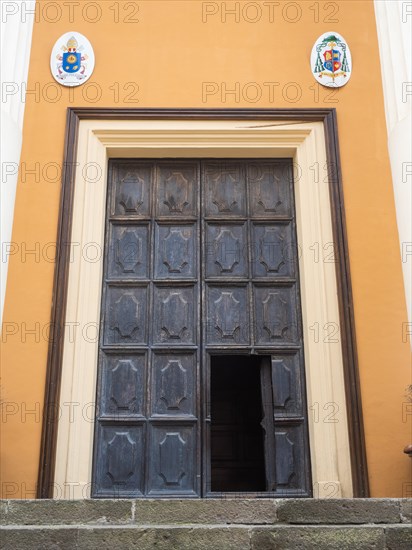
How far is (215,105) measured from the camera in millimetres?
7508

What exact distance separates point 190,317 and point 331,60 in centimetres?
306

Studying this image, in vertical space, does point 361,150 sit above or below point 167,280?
above

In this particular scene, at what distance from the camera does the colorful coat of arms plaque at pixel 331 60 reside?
762cm

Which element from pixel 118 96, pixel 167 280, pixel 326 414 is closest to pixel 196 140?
pixel 118 96

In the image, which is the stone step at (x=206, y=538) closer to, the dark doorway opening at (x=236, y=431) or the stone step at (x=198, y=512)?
the stone step at (x=198, y=512)

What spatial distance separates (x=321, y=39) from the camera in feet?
25.5

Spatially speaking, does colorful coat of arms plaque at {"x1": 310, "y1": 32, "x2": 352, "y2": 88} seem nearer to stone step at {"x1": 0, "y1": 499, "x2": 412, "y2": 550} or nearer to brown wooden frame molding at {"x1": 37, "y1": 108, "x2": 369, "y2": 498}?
brown wooden frame molding at {"x1": 37, "y1": 108, "x2": 369, "y2": 498}

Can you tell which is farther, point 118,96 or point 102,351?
point 118,96

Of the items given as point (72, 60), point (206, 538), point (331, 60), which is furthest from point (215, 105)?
point (206, 538)

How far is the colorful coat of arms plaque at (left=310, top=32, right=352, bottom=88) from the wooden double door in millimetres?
937

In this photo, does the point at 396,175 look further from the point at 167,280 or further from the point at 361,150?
the point at 167,280

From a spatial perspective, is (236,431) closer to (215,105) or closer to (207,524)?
(215,105)

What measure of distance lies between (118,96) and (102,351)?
2.61m

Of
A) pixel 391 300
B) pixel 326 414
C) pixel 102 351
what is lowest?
pixel 326 414
